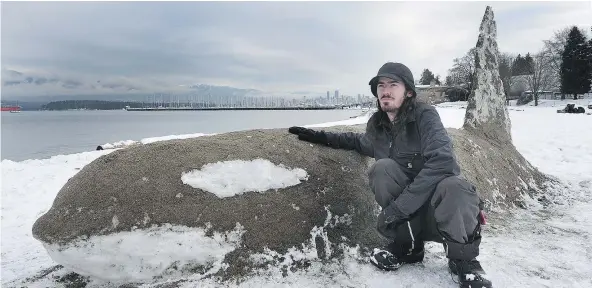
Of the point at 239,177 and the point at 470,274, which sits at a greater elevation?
the point at 239,177

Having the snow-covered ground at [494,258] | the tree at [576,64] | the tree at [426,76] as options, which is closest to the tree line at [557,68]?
the tree at [576,64]

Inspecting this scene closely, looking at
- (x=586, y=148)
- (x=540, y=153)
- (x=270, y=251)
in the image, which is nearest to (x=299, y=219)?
(x=270, y=251)

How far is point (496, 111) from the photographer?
26.7 feet

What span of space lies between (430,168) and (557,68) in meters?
73.9

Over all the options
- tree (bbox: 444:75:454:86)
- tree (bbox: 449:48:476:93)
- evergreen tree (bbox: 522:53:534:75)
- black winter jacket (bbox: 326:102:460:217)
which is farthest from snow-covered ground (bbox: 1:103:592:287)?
tree (bbox: 444:75:454:86)

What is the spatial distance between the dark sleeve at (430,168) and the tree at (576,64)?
64.4 meters

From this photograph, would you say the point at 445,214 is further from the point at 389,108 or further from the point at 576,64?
the point at 576,64

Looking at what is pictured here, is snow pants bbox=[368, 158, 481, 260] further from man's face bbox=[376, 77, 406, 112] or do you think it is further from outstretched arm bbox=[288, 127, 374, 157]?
outstretched arm bbox=[288, 127, 374, 157]

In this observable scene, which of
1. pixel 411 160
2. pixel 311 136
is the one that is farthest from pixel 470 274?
pixel 311 136

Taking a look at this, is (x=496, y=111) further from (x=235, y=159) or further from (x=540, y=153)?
(x=235, y=159)

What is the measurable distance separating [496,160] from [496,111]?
63.0 inches

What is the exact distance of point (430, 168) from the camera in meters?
3.54

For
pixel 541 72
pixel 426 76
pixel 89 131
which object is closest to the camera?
pixel 89 131

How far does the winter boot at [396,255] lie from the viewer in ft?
12.5
